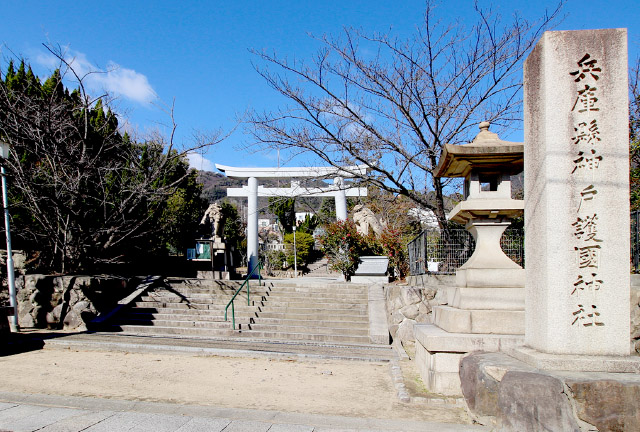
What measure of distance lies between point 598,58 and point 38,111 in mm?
12946

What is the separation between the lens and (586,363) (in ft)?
12.4

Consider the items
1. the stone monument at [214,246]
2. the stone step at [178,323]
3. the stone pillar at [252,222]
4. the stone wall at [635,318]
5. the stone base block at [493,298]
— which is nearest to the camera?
the stone base block at [493,298]

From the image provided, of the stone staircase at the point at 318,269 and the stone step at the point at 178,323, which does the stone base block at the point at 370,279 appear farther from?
the stone staircase at the point at 318,269

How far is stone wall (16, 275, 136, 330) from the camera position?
1103 centimetres

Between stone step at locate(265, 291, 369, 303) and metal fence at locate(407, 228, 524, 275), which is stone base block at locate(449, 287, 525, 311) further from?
stone step at locate(265, 291, 369, 303)

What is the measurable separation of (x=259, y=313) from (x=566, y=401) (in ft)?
28.0

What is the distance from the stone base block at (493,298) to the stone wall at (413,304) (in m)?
4.56

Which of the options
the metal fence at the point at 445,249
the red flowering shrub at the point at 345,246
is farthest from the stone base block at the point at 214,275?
the metal fence at the point at 445,249

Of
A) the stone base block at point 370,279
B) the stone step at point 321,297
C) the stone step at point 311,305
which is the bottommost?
the stone step at point 311,305

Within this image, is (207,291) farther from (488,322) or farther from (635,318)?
(635,318)

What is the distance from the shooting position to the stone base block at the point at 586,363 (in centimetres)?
373

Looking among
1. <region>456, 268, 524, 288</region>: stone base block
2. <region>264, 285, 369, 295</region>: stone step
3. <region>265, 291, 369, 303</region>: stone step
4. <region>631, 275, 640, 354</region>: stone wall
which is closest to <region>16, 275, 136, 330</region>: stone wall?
<region>265, 291, 369, 303</region>: stone step

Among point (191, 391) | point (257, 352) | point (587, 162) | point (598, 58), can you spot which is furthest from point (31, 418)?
point (598, 58)

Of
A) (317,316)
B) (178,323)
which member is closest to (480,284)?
(317,316)
